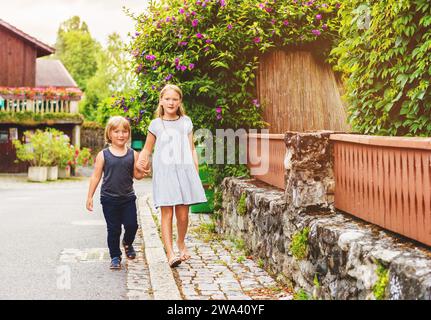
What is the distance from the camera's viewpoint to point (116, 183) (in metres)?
6.37

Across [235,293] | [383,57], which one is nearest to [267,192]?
[235,293]

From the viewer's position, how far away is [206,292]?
5.21 metres

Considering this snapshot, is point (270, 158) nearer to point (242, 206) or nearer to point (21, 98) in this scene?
point (242, 206)

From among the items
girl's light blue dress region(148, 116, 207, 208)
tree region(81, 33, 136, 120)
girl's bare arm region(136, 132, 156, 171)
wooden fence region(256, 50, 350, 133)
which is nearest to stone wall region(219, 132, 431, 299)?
girl's light blue dress region(148, 116, 207, 208)

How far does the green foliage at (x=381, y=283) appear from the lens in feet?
11.2

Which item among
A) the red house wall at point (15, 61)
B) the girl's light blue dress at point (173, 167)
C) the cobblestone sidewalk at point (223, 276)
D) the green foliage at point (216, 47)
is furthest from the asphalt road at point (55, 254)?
the red house wall at point (15, 61)

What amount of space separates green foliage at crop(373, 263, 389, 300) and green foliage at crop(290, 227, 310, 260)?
132cm

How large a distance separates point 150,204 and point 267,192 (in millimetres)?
5958

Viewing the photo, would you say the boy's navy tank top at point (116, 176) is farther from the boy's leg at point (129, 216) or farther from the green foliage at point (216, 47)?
the green foliage at point (216, 47)

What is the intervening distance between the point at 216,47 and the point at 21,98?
18858 millimetres

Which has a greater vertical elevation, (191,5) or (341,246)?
(191,5)

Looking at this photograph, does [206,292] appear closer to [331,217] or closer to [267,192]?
[331,217]
